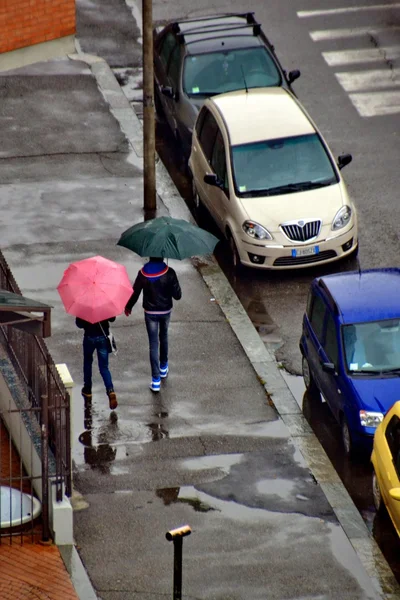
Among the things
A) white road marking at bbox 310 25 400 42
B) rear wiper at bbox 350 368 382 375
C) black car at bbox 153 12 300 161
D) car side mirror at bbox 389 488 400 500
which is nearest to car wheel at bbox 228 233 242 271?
black car at bbox 153 12 300 161

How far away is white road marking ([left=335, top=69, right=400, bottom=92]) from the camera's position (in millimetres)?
25797

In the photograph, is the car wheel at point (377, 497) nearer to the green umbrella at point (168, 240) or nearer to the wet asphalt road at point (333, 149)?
the wet asphalt road at point (333, 149)

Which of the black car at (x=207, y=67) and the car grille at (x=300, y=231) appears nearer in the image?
the car grille at (x=300, y=231)

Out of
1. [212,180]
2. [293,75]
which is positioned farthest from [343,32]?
[212,180]

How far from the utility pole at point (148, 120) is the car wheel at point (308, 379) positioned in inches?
203

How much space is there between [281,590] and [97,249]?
829 centimetres

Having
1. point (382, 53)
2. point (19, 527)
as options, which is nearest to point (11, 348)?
point (19, 527)

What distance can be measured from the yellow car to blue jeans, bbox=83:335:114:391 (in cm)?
327

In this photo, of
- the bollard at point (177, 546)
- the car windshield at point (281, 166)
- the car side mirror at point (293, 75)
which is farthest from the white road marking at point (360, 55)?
the bollard at point (177, 546)

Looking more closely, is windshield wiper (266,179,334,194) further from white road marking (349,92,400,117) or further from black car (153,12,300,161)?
white road marking (349,92,400,117)

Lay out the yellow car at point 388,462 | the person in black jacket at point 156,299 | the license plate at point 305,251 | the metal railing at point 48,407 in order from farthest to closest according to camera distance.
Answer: the license plate at point 305,251, the person in black jacket at point 156,299, the yellow car at point 388,462, the metal railing at point 48,407

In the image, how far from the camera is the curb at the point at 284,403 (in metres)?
13.3

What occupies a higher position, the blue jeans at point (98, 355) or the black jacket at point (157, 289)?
the black jacket at point (157, 289)

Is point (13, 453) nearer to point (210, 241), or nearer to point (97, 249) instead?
point (210, 241)
